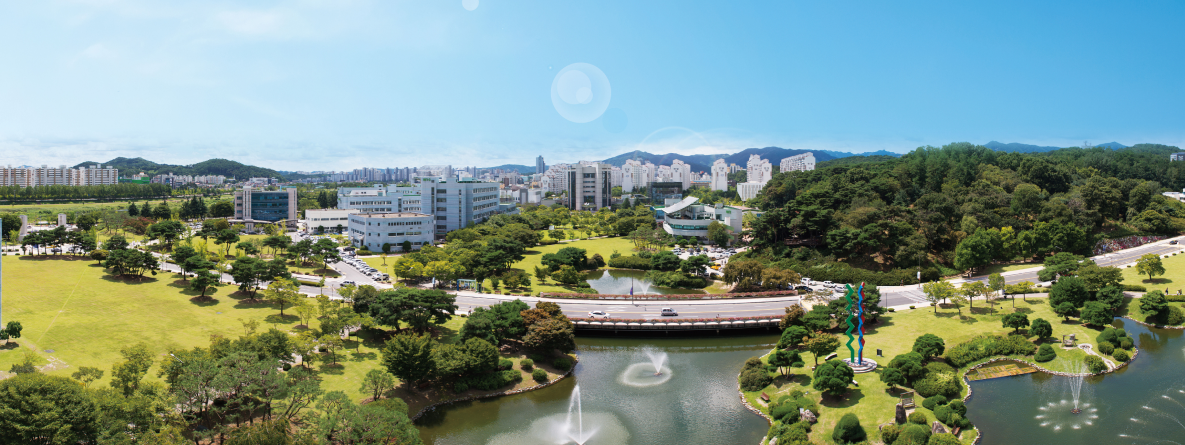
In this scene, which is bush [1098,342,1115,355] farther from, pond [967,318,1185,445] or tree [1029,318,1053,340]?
tree [1029,318,1053,340]

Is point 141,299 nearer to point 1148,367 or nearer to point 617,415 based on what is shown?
point 617,415

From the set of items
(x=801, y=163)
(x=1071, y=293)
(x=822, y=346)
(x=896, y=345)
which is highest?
(x=801, y=163)

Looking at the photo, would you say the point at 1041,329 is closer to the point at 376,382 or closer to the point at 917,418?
the point at 917,418

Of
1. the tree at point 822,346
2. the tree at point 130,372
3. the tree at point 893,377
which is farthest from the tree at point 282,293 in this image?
the tree at point 893,377

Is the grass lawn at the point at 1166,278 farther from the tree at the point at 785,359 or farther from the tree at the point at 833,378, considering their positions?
the tree at the point at 833,378

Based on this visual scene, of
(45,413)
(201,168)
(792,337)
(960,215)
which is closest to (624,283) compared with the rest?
(792,337)

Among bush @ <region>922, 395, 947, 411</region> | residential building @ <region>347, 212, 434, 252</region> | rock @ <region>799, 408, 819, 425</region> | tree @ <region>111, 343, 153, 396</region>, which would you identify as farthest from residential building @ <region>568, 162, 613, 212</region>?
tree @ <region>111, 343, 153, 396</region>
